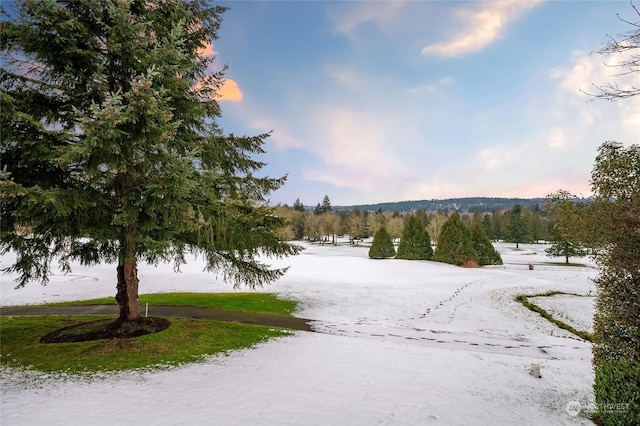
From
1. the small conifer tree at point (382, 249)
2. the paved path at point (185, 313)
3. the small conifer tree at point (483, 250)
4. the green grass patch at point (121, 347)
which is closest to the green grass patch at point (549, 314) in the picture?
the paved path at point (185, 313)

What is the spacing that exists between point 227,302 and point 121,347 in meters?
9.56

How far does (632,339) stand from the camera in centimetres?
577

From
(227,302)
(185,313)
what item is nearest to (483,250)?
(227,302)

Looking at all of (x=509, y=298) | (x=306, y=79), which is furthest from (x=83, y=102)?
(x=509, y=298)

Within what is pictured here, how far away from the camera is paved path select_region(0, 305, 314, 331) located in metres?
14.5

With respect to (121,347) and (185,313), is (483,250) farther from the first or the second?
(121,347)

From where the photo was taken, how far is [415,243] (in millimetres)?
38281

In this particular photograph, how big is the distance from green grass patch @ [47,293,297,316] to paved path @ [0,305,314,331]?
773 millimetres

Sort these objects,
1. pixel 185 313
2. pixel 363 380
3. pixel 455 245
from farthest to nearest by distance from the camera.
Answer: pixel 455 245 < pixel 185 313 < pixel 363 380

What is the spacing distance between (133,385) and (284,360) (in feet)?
12.6

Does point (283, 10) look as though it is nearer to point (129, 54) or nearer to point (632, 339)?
point (129, 54)

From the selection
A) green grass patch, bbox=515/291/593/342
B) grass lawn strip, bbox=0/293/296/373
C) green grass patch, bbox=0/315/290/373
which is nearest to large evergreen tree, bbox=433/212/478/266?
green grass patch, bbox=515/291/593/342

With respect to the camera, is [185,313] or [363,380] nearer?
[363,380]

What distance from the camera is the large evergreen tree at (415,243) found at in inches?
1490
